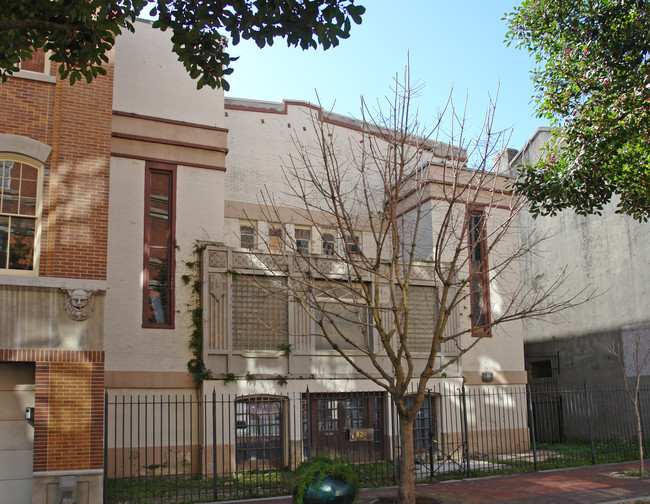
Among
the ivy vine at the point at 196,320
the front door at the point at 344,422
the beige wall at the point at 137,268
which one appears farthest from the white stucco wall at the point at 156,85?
the front door at the point at 344,422

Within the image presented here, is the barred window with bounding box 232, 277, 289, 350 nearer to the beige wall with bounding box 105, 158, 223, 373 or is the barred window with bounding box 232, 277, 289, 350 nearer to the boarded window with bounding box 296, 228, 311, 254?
the beige wall with bounding box 105, 158, 223, 373

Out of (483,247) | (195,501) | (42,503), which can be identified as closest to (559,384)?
(483,247)

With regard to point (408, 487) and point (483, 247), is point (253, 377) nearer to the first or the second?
point (408, 487)

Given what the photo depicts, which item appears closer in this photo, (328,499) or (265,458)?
(328,499)

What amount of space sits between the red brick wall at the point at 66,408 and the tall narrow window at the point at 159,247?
5.34 meters

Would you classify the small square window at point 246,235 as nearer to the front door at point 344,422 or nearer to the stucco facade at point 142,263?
the stucco facade at point 142,263

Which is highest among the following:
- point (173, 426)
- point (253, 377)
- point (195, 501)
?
point (253, 377)

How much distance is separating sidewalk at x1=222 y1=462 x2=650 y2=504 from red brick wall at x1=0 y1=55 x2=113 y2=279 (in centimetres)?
589

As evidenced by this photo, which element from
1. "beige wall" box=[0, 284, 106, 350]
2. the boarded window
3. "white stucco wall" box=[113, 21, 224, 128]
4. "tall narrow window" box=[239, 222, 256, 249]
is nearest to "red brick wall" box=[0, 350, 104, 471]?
"beige wall" box=[0, 284, 106, 350]

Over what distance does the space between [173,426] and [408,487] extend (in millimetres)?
7919

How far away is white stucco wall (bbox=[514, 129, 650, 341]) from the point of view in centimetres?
2291

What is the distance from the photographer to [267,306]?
61.2 feet

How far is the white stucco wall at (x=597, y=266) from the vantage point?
22.9 m

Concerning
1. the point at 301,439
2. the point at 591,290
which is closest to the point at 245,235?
the point at 301,439
